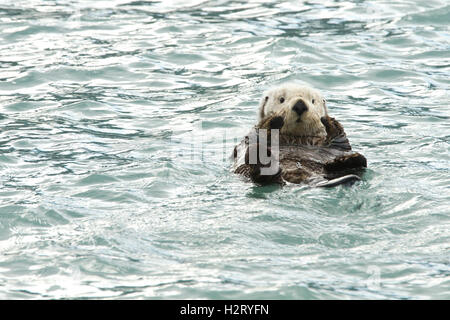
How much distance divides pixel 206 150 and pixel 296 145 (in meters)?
1.17

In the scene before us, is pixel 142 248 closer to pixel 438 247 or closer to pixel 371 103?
pixel 438 247

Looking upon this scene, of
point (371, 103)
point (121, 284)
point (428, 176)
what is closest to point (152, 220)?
point (121, 284)

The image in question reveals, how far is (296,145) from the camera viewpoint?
6688 millimetres

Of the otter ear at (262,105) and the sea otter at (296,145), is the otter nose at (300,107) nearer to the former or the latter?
the sea otter at (296,145)

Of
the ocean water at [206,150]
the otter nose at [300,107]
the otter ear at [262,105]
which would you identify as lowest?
the ocean water at [206,150]

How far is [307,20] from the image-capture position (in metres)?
11.6

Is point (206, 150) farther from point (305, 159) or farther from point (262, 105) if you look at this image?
point (305, 159)

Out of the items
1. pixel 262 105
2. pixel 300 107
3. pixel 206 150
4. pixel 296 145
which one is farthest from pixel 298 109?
pixel 206 150

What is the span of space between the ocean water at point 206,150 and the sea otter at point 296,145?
0.17 m

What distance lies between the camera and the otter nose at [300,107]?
6508 millimetres

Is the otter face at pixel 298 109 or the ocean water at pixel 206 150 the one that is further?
the otter face at pixel 298 109

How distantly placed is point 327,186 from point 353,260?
41.3 inches

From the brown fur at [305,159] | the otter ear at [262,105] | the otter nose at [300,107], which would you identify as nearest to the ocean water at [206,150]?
the brown fur at [305,159]

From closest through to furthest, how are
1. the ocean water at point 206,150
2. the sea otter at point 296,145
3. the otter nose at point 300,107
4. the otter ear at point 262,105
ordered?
the ocean water at point 206,150 → the sea otter at point 296,145 → the otter nose at point 300,107 → the otter ear at point 262,105
